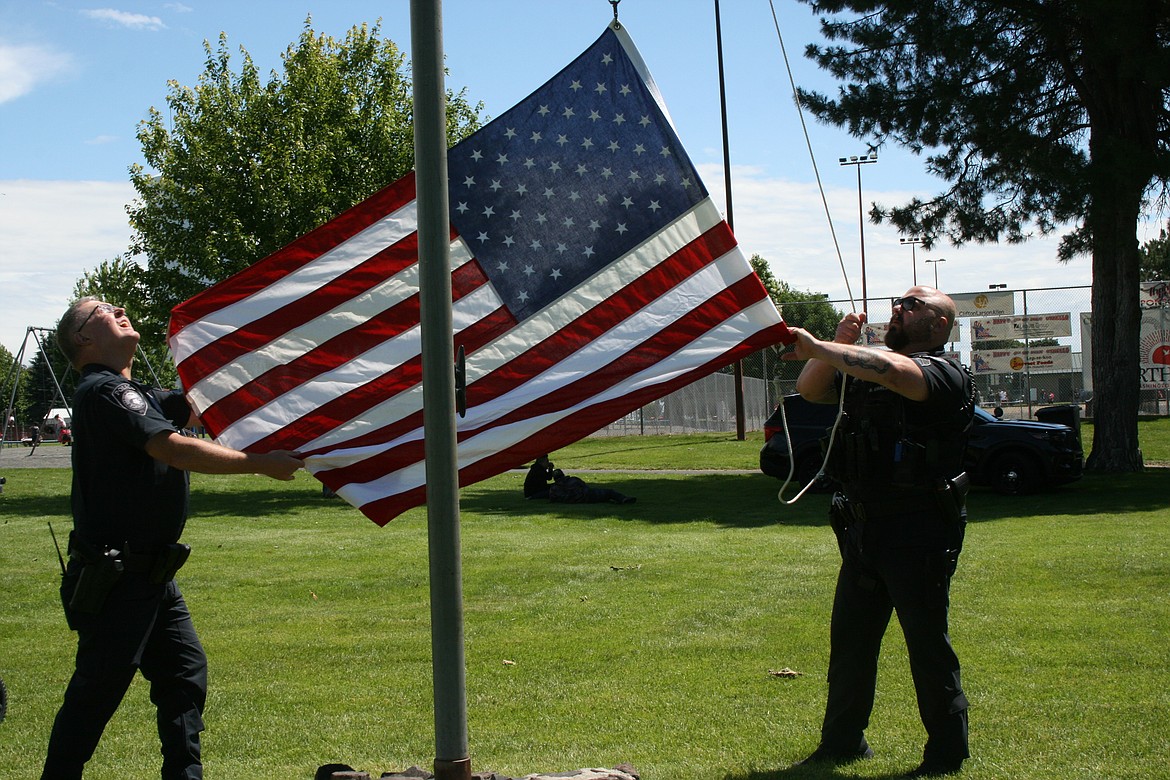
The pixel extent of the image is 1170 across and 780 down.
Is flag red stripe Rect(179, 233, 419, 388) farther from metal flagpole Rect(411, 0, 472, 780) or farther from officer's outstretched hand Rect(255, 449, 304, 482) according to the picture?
metal flagpole Rect(411, 0, 472, 780)

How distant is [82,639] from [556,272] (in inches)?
91.0

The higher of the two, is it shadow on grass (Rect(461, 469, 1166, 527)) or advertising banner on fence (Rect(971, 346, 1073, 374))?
advertising banner on fence (Rect(971, 346, 1073, 374))

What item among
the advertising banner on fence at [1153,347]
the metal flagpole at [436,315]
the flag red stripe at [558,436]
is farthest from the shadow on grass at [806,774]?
the advertising banner on fence at [1153,347]

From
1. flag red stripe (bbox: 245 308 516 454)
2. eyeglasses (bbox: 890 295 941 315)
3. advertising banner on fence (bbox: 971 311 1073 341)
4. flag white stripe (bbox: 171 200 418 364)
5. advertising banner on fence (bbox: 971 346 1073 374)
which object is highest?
advertising banner on fence (bbox: 971 311 1073 341)

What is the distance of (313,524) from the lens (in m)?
16.5

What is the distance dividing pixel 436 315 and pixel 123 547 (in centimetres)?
161

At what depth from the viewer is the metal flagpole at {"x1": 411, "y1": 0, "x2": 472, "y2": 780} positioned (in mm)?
3271

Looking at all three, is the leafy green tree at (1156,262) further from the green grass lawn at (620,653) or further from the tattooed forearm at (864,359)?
the tattooed forearm at (864,359)

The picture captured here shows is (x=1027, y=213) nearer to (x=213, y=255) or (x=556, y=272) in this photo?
(x=213, y=255)

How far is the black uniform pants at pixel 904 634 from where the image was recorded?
4426mm

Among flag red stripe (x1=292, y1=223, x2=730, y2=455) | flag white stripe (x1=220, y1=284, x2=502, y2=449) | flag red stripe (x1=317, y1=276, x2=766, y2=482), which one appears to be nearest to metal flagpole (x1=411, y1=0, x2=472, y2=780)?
flag red stripe (x1=317, y1=276, x2=766, y2=482)

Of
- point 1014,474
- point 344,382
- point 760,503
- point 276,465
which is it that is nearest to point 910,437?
point 344,382

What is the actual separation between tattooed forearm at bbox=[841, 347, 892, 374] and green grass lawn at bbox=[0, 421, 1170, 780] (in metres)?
1.73

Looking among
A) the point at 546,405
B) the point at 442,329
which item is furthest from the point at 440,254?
the point at 546,405
